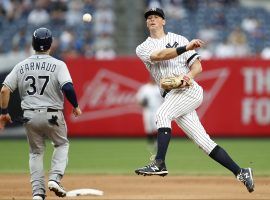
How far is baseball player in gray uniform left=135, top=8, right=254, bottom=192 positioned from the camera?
29.2ft

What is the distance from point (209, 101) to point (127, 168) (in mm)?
6859

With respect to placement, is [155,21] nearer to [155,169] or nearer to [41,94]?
[41,94]

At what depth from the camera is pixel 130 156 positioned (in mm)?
16906

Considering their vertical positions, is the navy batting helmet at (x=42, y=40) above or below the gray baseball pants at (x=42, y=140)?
above

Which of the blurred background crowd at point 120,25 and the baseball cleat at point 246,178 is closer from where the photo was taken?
the baseball cleat at point 246,178

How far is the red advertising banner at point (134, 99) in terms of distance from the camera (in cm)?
2081

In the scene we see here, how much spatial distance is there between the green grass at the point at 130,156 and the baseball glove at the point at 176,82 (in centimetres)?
451

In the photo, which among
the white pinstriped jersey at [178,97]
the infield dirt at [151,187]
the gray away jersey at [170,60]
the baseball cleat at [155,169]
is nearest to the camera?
the baseball cleat at [155,169]

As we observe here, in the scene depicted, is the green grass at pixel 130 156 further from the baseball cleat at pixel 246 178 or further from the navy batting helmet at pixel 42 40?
the navy batting helmet at pixel 42 40

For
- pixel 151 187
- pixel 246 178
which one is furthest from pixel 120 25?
pixel 246 178

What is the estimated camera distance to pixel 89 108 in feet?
69.6

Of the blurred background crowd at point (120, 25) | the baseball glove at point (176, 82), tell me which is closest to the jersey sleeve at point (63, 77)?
the baseball glove at point (176, 82)

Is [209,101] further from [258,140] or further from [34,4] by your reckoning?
[34,4]

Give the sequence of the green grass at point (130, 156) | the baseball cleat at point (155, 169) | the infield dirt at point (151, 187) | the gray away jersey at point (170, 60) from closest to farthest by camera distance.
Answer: the baseball cleat at point (155, 169) < the gray away jersey at point (170, 60) < the infield dirt at point (151, 187) < the green grass at point (130, 156)
